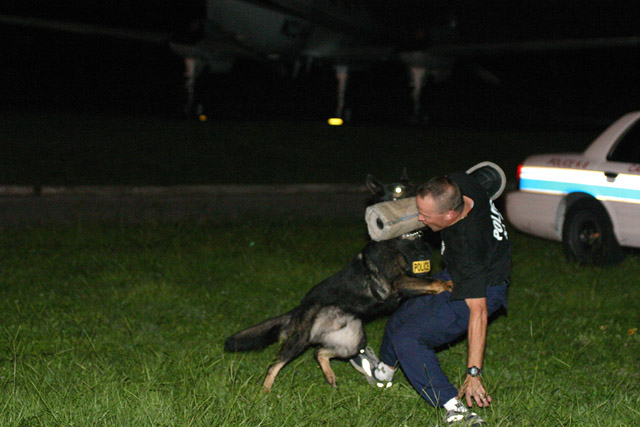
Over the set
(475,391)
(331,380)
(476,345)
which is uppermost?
(476,345)

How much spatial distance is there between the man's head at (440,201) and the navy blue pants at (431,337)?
59 centimetres

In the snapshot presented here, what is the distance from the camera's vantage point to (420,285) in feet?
14.6

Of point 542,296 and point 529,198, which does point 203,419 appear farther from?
point 529,198

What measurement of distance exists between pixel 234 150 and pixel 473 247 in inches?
520

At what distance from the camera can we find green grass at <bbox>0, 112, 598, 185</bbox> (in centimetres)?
1442

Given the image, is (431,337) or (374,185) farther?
(374,185)

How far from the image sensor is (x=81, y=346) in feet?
18.4

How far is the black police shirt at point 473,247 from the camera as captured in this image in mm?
4074

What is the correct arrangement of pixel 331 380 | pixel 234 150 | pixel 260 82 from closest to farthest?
pixel 331 380 → pixel 234 150 → pixel 260 82

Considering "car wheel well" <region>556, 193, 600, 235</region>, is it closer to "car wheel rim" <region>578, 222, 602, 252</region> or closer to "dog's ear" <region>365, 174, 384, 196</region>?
"car wheel rim" <region>578, 222, 602, 252</region>

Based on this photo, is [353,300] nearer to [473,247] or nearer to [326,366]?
[326,366]

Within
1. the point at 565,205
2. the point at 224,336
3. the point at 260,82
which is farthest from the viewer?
the point at 260,82

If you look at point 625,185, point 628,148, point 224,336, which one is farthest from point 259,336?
point 628,148

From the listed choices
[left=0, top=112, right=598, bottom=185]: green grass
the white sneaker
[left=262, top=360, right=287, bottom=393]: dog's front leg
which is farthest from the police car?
[left=0, top=112, right=598, bottom=185]: green grass
